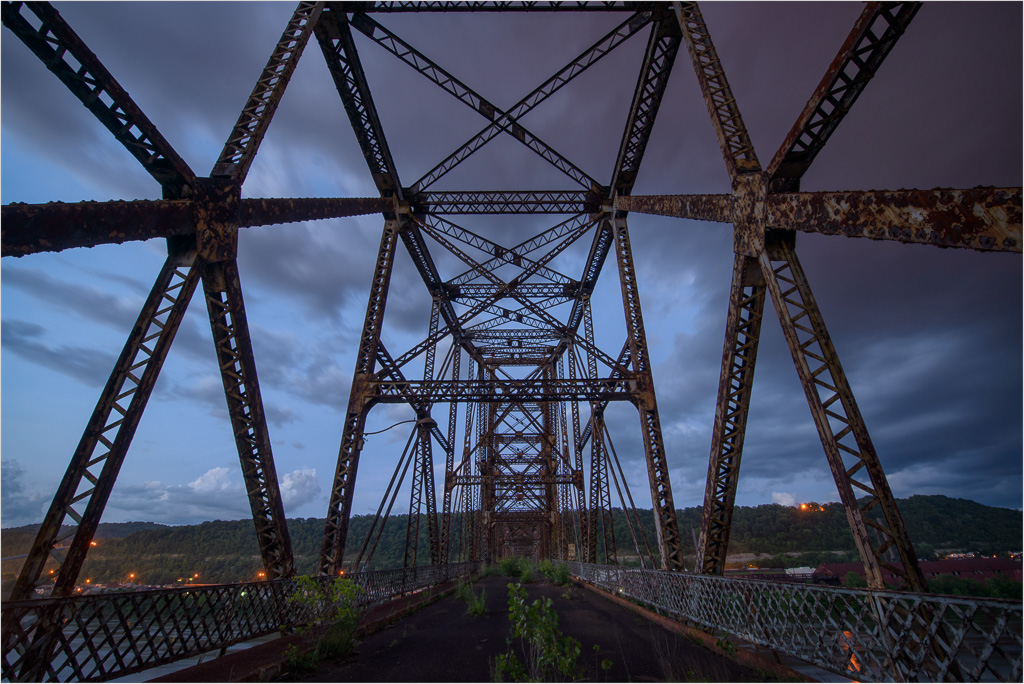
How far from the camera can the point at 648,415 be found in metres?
10.9

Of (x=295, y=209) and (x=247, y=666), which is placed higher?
(x=295, y=209)

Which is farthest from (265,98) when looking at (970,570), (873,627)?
(970,570)

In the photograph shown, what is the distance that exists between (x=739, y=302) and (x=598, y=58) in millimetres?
7407

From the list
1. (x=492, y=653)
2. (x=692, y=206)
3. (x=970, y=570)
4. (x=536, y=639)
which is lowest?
(x=492, y=653)

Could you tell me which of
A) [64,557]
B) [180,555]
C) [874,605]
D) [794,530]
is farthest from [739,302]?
[180,555]

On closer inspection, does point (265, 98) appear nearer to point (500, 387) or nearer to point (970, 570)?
point (500, 387)

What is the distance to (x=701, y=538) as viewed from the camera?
20.9ft

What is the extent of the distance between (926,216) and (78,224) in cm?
624

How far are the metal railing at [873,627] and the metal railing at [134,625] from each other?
19.3 feet

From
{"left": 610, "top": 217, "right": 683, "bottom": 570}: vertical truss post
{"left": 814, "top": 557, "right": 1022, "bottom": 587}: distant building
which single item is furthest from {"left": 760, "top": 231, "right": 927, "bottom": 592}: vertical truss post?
{"left": 814, "top": 557, "right": 1022, "bottom": 587}: distant building

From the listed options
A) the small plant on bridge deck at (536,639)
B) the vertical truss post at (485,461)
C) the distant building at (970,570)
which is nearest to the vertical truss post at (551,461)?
the vertical truss post at (485,461)

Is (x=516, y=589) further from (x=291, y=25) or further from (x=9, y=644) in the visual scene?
(x=291, y=25)

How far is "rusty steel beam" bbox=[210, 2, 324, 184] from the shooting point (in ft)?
20.0

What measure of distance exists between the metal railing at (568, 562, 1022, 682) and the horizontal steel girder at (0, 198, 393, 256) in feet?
22.2
